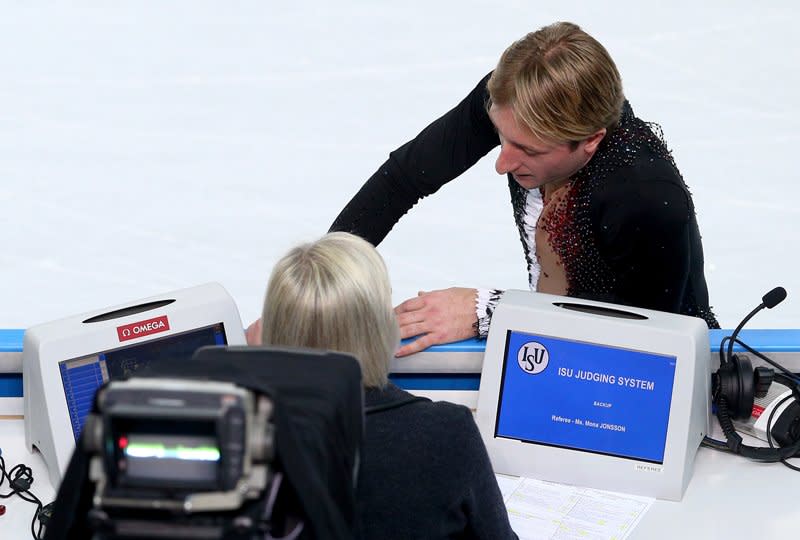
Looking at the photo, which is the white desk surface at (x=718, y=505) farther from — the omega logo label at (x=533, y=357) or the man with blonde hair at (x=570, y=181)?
the man with blonde hair at (x=570, y=181)

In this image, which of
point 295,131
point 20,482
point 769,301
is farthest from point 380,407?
point 295,131

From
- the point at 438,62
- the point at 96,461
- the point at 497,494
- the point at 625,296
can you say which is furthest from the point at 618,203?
the point at 438,62

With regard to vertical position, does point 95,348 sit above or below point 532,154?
below

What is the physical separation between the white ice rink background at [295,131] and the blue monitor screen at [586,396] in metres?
1.77

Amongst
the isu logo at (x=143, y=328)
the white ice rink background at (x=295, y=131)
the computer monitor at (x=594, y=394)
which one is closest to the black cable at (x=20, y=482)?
the isu logo at (x=143, y=328)

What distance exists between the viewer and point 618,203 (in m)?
1.94

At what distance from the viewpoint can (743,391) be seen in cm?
177

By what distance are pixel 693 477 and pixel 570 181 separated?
0.61 metres

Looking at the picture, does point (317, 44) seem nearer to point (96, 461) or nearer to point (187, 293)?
point (187, 293)

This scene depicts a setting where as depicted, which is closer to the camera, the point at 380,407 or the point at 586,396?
the point at 380,407

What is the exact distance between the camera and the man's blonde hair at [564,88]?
1.79 meters

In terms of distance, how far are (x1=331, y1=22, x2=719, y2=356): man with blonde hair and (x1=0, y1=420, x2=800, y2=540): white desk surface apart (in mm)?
379

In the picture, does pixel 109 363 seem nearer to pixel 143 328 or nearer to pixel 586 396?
pixel 143 328

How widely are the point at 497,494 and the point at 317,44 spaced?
336 centimetres
